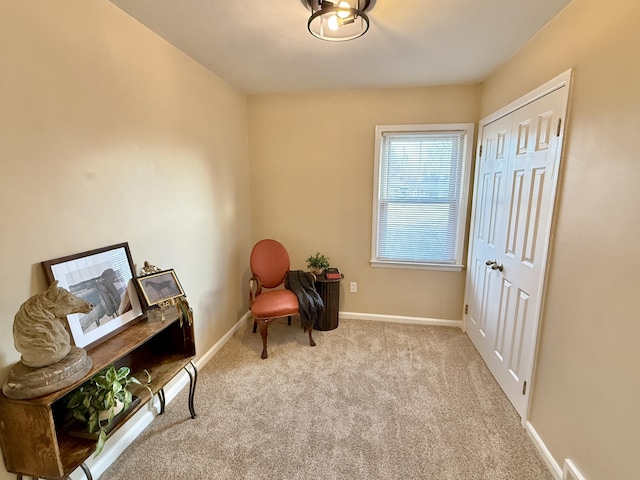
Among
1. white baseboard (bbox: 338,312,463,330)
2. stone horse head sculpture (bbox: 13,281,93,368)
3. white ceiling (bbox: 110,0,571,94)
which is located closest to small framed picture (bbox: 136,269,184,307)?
stone horse head sculpture (bbox: 13,281,93,368)

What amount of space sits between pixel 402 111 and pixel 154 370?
2953 millimetres

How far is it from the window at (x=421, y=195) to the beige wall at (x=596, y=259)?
125cm

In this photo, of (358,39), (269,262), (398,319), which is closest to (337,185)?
(269,262)

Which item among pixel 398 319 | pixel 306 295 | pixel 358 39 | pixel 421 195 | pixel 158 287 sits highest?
pixel 358 39

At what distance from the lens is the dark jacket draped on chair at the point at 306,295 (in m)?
2.77

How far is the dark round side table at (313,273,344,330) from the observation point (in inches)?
122

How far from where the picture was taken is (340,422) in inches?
75.7

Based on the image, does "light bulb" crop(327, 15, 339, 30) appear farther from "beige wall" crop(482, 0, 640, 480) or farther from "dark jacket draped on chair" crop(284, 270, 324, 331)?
"dark jacket draped on chair" crop(284, 270, 324, 331)

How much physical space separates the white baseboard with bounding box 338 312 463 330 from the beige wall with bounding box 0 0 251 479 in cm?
151

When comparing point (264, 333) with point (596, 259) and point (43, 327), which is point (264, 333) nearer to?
point (43, 327)

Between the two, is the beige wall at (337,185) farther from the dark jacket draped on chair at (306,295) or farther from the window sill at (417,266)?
the dark jacket draped on chair at (306,295)

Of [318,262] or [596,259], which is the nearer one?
[596,259]

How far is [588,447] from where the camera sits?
1351 mm

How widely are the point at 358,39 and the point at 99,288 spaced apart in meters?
2.08
